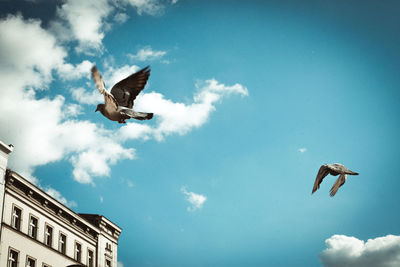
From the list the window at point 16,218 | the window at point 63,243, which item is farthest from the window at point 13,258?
the window at point 63,243

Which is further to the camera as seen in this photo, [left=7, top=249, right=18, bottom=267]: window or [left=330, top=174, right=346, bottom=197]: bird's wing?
[left=7, top=249, right=18, bottom=267]: window

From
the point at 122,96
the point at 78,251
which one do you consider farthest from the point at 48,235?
the point at 122,96

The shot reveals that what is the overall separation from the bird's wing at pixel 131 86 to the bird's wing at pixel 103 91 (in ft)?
1.91

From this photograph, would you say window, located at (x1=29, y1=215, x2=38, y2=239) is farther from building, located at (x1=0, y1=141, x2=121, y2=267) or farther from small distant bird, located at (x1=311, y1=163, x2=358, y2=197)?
small distant bird, located at (x1=311, y1=163, x2=358, y2=197)

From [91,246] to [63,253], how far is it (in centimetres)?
518

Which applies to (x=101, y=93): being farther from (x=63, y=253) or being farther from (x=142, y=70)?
(x=63, y=253)

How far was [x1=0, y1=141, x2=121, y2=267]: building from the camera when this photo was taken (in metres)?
35.0

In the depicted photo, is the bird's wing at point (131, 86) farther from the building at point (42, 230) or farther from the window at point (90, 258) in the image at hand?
the window at point (90, 258)

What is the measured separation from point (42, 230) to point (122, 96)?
32.2m

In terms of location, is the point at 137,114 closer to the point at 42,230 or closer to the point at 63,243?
the point at 42,230

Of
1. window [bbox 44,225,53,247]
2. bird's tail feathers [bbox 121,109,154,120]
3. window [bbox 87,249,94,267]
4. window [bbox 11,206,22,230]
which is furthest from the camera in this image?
window [bbox 87,249,94,267]

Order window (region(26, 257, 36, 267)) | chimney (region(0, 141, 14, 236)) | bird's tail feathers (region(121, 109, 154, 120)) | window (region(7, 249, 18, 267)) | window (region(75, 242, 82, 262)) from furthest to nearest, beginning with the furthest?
window (region(75, 242, 82, 262))
window (region(26, 257, 36, 267))
window (region(7, 249, 18, 267))
chimney (region(0, 141, 14, 236))
bird's tail feathers (region(121, 109, 154, 120))

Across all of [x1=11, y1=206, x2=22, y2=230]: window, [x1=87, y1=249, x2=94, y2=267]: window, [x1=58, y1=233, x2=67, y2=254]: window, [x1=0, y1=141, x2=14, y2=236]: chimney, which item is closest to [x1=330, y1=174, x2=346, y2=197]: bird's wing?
[x1=0, y1=141, x2=14, y2=236]: chimney

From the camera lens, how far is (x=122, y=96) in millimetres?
9953
